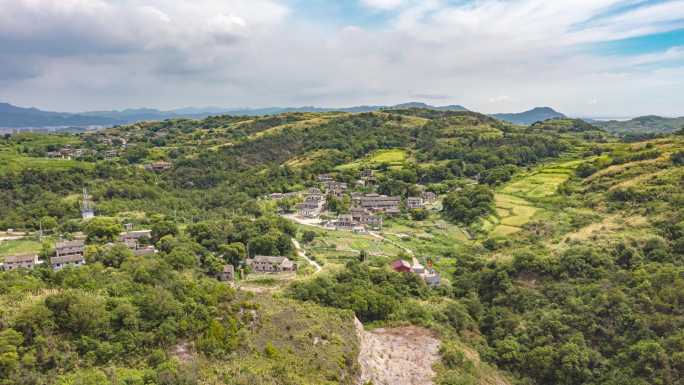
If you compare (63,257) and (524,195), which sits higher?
(524,195)

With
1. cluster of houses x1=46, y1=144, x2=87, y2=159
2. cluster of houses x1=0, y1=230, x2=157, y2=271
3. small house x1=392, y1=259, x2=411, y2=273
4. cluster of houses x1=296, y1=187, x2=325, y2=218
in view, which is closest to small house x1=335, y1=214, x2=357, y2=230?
cluster of houses x1=296, y1=187, x2=325, y2=218

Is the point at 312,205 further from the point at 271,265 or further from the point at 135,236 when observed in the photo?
the point at 135,236

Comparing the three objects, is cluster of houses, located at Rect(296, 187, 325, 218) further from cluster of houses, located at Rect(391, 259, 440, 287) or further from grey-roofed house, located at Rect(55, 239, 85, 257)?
grey-roofed house, located at Rect(55, 239, 85, 257)

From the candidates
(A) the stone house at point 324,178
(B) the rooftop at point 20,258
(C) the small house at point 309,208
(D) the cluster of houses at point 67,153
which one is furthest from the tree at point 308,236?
(D) the cluster of houses at point 67,153

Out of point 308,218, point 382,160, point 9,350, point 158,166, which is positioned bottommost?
point 308,218

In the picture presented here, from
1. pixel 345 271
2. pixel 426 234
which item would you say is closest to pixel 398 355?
pixel 345 271

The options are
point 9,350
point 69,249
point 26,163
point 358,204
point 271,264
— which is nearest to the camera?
point 9,350
